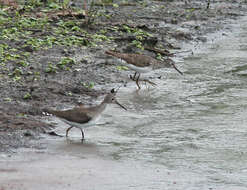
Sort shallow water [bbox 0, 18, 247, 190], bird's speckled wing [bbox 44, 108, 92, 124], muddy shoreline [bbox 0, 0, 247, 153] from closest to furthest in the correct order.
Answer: shallow water [bbox 0, 18, 247, 190], bird's speckled wing [bbox 44, 108, 92, 124], muddy shoreline [bbox 0, 0, 247, 153]

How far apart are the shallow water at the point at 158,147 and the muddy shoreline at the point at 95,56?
0.50 meters

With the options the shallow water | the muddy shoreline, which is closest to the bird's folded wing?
the shallow water

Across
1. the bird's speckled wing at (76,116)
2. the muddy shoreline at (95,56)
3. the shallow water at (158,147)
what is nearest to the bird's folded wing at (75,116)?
the bird's speckled wing at (76,116)

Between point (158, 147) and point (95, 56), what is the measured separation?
5399 millimetres

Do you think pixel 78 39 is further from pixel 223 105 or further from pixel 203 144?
pixel 203 144

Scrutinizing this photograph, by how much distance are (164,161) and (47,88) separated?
3.58m

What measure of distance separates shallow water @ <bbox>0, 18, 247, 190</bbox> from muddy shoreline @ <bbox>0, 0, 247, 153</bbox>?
0.50 metres

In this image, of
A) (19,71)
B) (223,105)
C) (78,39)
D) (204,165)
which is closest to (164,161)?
(204,165)

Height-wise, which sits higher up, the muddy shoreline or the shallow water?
the shallow water

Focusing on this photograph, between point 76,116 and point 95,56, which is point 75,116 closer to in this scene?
point 76,116

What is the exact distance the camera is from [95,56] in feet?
45.3

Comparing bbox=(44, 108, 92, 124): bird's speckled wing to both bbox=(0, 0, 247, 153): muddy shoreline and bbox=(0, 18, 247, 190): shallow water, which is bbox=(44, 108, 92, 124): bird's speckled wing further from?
bbox=(0, 0, 247, 153): muddy shoreline

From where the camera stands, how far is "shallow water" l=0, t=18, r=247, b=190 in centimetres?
732

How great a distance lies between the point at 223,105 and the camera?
11.0 m
